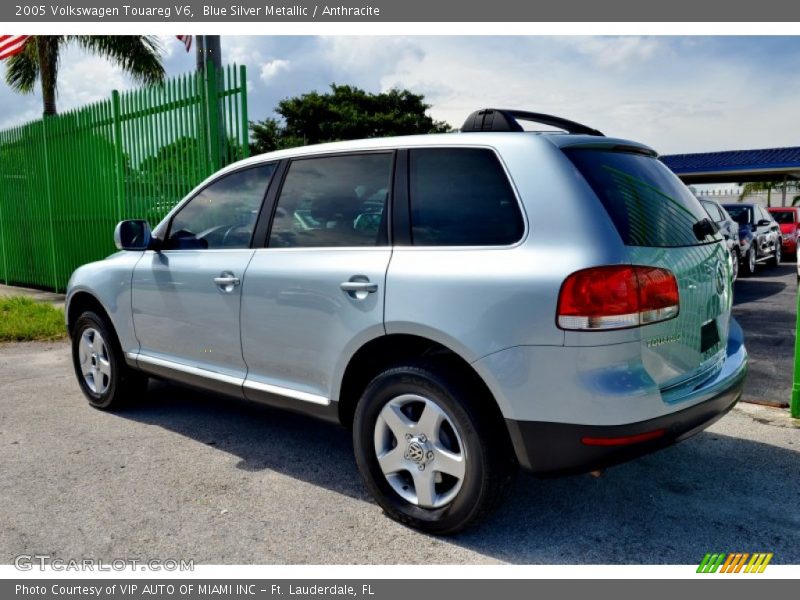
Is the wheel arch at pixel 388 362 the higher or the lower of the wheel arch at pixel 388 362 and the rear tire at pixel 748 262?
the higher

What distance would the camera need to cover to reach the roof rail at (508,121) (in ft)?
10.5

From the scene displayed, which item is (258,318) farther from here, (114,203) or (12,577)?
(114,203)

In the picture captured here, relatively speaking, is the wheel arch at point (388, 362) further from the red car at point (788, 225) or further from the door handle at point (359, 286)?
the red car at point (788, 225)

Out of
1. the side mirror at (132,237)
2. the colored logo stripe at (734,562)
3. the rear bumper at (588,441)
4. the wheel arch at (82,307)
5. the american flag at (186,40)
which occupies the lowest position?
the colored logo stripe at (734,562)

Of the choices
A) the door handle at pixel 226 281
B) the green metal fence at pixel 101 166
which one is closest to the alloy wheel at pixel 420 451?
the door handle at pixel 226 281

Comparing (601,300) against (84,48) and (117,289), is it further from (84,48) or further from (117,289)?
(84,48)

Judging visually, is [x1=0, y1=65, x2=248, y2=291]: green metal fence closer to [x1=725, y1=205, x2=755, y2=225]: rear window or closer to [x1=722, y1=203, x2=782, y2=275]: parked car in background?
[x1=722, y1=203, x2=782, y2=275]: parked car in background

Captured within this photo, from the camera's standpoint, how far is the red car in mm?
18344

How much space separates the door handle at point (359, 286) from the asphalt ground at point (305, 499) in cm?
108

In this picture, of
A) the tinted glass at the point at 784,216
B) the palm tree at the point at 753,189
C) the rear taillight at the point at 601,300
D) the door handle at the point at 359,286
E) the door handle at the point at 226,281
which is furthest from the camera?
the palm tree at the point at 753,189

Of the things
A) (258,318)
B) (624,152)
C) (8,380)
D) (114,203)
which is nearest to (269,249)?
(258,318)

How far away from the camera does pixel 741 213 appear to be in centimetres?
1463

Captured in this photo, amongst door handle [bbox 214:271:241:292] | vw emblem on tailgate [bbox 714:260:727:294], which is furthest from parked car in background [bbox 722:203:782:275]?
door handle [bbox 214:271:241:292]

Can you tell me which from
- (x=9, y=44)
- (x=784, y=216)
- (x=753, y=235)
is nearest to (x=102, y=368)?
(x=9, y=44)
